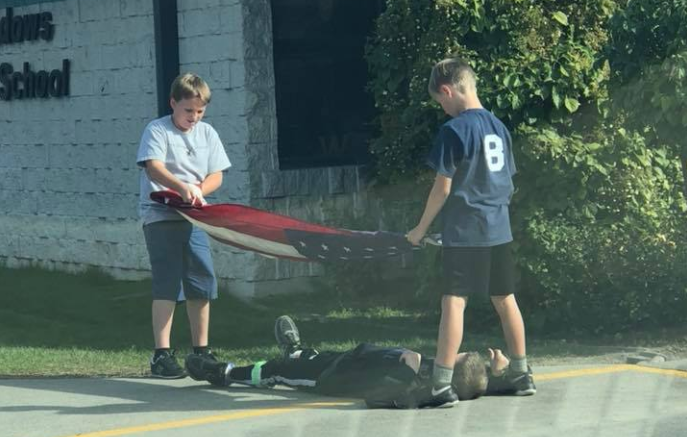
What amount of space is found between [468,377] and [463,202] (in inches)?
37.6

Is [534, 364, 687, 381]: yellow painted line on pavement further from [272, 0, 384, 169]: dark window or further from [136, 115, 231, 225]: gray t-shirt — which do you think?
[272, 0, 384, 169]: dark window

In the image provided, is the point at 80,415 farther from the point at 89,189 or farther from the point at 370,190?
the point at 89,189

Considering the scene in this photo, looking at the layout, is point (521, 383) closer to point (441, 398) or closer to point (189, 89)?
point (441, 398)

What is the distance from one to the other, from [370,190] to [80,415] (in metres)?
5.69

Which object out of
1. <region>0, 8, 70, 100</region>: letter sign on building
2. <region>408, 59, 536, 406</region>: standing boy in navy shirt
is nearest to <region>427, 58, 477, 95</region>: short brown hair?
<region>408, 59, 536, 406</region>: standing boy in navy shirt

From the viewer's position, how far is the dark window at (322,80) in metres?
13.3

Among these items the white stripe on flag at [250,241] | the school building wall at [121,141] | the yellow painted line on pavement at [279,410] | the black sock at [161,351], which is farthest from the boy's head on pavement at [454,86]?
the school building wall at [121,141]

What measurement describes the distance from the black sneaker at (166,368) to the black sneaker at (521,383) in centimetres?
213

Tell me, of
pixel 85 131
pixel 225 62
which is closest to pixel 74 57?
pixel 85 131

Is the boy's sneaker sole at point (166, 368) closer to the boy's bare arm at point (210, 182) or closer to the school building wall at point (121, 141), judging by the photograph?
the boy's bare arm at point (210, 182)

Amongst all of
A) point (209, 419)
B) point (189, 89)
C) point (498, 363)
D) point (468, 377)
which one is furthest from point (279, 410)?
point (189, 89)

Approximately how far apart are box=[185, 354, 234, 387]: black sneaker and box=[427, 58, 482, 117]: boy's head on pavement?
2.07 metres

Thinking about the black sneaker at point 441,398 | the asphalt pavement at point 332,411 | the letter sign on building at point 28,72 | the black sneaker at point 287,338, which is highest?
the letter sign on building at point 28,72

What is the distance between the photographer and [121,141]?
571 inches
